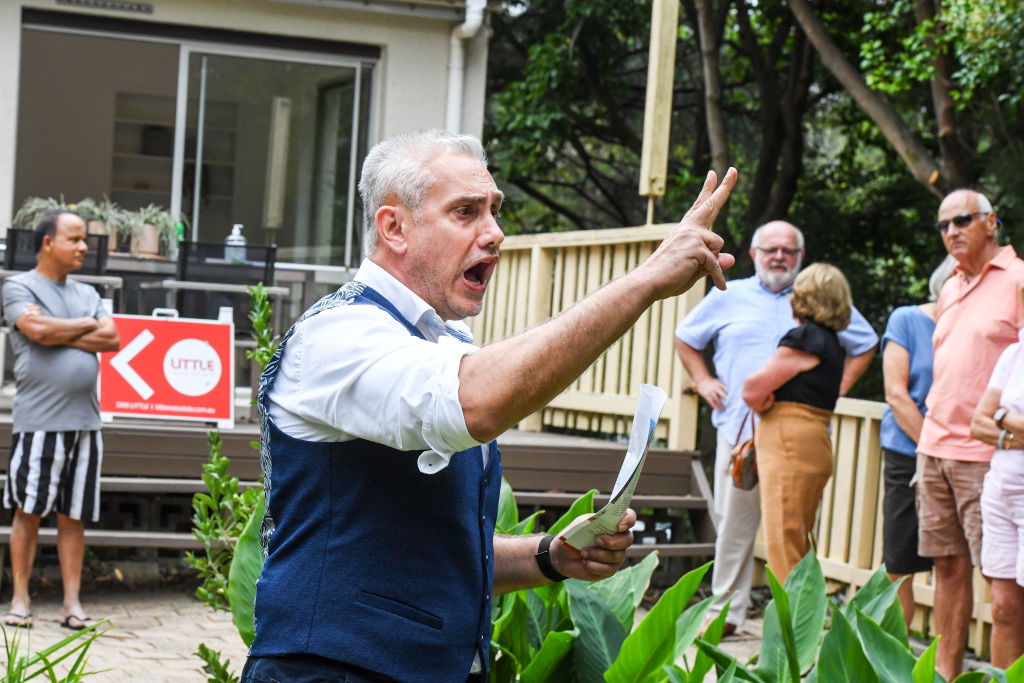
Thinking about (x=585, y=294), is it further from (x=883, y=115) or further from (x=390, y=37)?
(x=883, y=115)

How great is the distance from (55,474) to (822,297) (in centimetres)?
360

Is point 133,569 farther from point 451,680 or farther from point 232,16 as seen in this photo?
point 451,680

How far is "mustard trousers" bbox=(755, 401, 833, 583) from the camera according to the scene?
18.1 ft

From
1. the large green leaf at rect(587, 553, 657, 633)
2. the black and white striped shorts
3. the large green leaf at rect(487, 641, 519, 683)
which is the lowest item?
the black and white striped shorts

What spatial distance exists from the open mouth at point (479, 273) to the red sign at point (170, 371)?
219 inches

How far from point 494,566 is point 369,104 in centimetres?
893

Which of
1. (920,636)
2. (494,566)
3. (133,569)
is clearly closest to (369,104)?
(133,569)

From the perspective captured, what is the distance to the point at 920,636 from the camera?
655 cm

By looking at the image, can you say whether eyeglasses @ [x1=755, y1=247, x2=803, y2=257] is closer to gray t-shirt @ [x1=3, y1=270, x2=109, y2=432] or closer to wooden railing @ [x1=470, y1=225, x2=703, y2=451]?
wooden railing @ [x1=470, y1=225, x2=703, y2=451]

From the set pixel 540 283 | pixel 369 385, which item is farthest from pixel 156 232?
pixel 369 385

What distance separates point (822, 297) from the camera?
218 inches

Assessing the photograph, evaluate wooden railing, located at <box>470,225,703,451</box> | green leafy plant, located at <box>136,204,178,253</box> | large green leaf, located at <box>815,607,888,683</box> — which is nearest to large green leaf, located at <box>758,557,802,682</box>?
large green leaf, located at <box>815,607,888,683</box>

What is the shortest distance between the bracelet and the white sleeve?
60cm

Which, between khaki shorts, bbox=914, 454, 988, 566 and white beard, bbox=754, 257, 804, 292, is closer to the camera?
khaki shorts, bbox=914, 454, 988, 566
